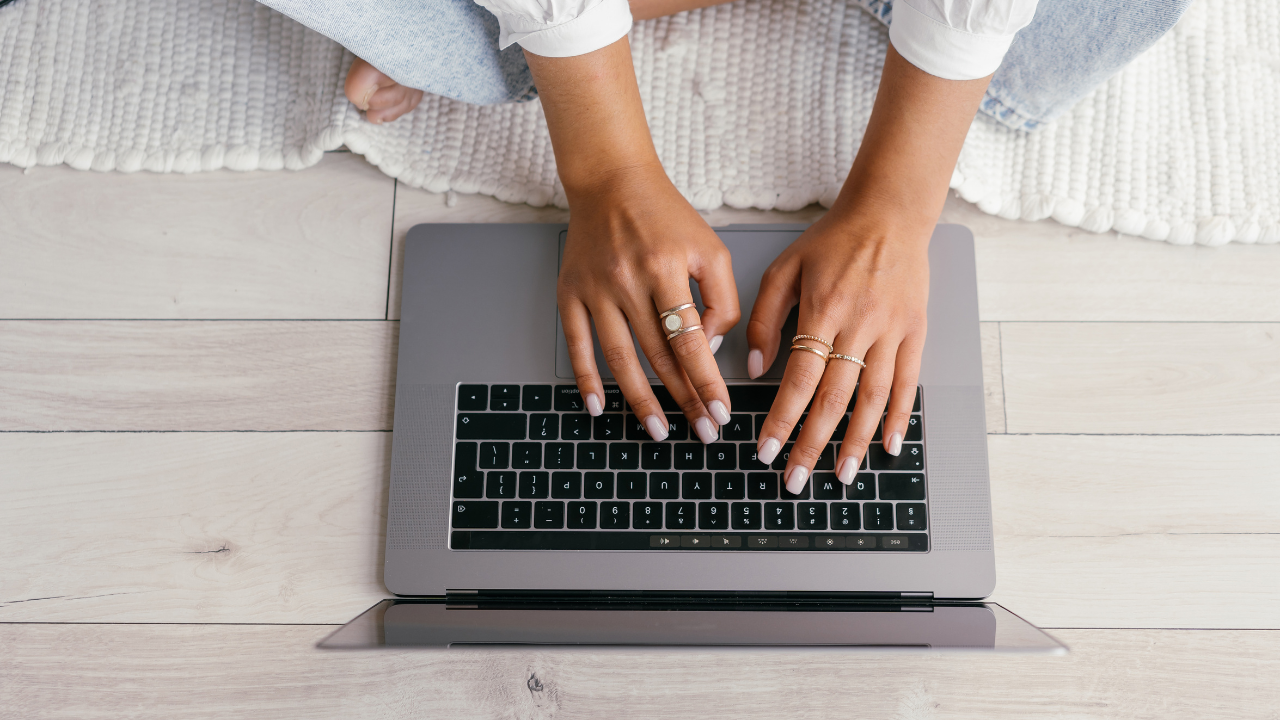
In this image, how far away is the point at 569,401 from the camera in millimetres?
640

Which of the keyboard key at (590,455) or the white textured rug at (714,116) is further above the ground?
the white textured rug at (714,116)

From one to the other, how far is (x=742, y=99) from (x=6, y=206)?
0.72 meters

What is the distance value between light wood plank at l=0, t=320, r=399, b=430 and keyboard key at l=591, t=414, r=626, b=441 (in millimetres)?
197

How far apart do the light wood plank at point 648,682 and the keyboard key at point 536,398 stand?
205 millimetres

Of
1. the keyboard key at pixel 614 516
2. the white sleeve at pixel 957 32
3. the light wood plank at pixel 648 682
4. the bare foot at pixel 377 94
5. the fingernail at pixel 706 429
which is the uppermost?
the bare foot at pixel 377 94

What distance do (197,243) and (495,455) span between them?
369 millimetres

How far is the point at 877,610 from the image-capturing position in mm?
581

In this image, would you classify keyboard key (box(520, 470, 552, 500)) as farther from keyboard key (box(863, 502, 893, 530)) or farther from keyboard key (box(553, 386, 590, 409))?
keyboard key (box(863, 502, 893, 530))

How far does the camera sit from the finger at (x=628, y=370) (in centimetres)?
61

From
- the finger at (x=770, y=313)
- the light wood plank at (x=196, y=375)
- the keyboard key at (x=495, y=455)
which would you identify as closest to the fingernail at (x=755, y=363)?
the finger at (x=770, y=313)

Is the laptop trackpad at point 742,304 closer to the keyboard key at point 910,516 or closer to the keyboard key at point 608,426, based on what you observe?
the keyboard key at point 608,426

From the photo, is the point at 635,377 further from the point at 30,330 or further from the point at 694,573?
the point at 30,330

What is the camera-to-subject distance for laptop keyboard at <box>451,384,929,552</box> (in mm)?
609

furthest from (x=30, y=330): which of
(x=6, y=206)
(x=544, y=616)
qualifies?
(x=544, y=616)
